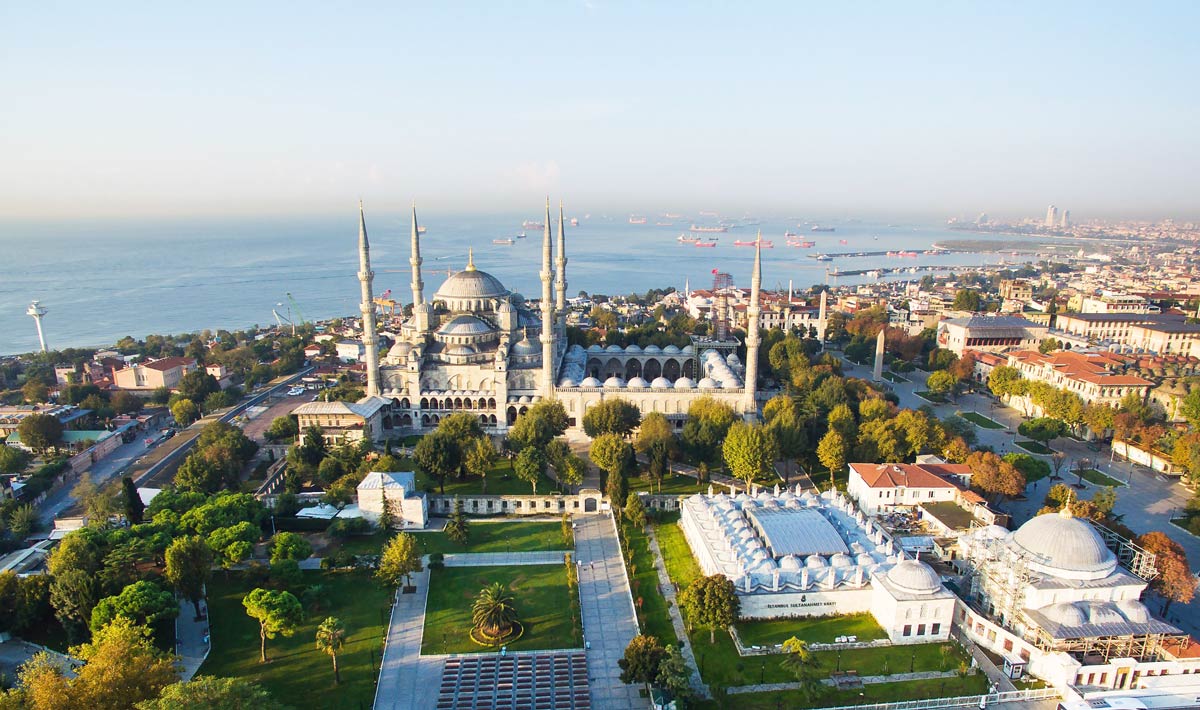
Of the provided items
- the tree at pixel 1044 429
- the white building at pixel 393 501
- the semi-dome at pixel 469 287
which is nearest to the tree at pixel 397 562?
the white building at pixel 393 501

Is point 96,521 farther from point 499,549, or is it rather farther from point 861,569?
point 861,569

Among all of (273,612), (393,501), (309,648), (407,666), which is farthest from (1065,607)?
(393,501)

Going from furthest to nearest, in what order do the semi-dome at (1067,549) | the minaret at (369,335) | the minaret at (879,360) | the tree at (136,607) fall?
the minaret at (879,360)
the minaret at (369,335)
the semi-dome at (1067,549)
the tree at (136,607)

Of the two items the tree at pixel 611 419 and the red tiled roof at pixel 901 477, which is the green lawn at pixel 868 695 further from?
the tree at pixel 611 419

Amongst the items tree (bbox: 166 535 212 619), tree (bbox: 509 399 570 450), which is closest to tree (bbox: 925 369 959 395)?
tree (bbox: 509 399 570 450)

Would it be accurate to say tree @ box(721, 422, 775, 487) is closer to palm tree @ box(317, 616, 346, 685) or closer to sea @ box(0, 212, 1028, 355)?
palm tree @ box(317, 616, 346, 685)

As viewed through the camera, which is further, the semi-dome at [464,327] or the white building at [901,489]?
the semi-dome at [464,327]
